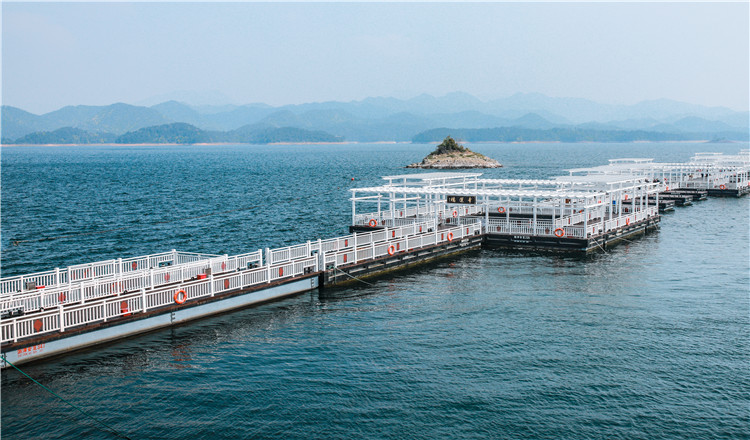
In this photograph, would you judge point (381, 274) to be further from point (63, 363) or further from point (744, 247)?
point (744, 247)

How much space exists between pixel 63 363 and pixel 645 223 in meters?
48.8

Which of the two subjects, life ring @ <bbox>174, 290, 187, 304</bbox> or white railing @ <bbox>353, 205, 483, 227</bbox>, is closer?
life ring @ <bbox>174, 290, 187, 304</bbox>

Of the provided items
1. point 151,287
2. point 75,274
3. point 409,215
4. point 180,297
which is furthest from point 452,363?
point 409,215

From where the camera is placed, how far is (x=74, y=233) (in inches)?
2347

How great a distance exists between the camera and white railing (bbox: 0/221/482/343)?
78.8ft

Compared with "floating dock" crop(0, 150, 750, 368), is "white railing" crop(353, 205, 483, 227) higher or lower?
higher

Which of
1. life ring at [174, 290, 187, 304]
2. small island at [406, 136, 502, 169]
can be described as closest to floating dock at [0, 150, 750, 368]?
life ring at [174, 290, 187, 304]

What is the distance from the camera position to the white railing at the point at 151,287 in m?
24.0

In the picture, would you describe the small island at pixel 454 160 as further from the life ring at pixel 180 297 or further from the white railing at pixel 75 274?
the life ring at pixel 180 297

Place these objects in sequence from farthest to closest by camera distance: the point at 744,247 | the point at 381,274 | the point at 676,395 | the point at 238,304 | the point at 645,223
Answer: the point at 645,223
the point at 744,247
the point at 381,274
the point at 238,304
the point at 676,395

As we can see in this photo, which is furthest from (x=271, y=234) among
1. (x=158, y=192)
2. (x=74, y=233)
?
(x=158, y=192)

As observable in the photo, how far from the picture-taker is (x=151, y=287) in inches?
1118

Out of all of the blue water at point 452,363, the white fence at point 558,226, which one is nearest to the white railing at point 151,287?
the blue water at point 452,363

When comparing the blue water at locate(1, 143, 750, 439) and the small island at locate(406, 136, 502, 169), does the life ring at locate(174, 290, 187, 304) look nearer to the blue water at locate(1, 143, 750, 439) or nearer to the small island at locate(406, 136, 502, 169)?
the blue water at locate(1, 143, 750, 439)
